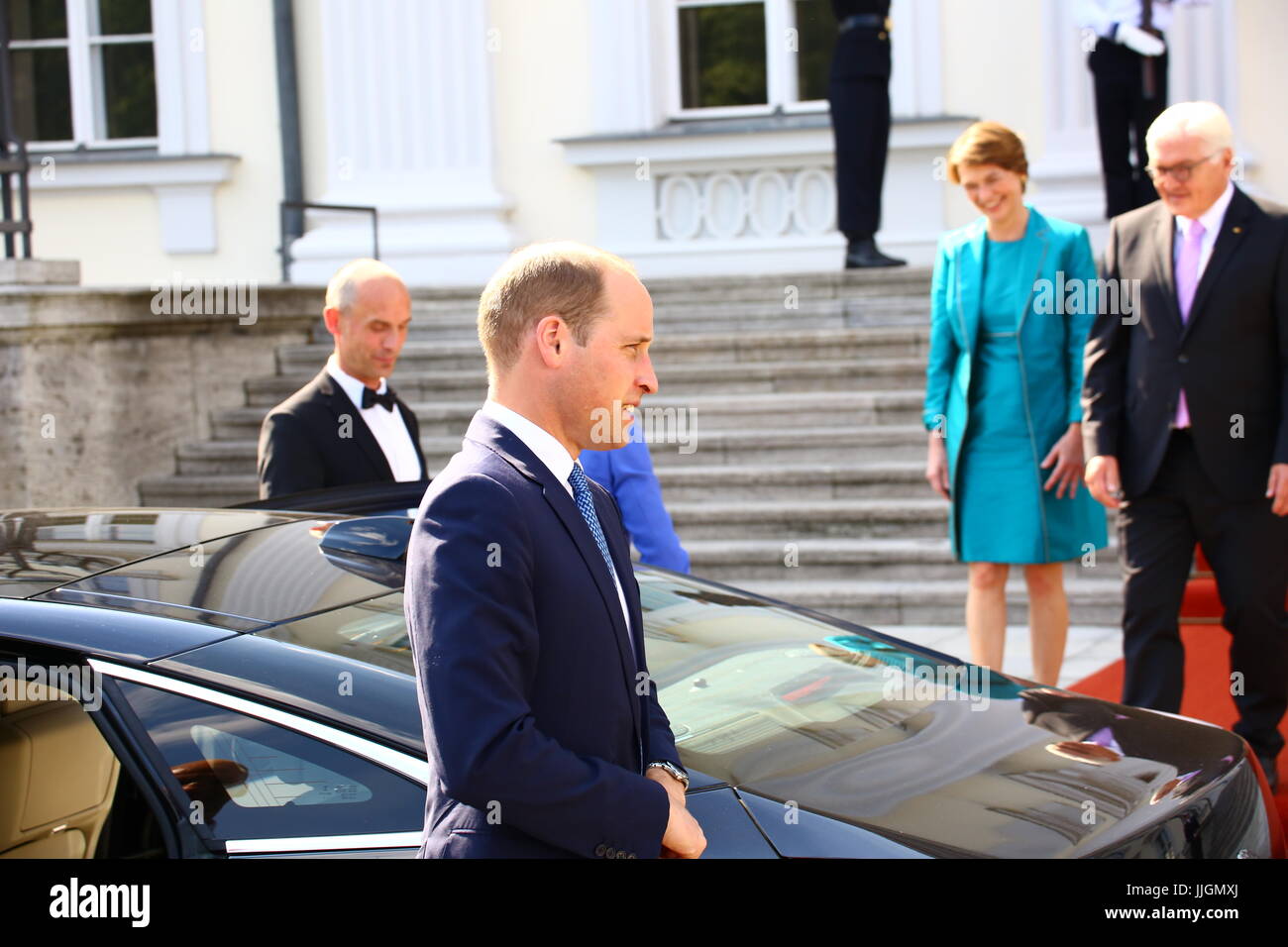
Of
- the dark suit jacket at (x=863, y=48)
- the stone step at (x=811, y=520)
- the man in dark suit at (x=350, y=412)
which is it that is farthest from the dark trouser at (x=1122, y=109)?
the man in dark suit at (x=350, y=412)

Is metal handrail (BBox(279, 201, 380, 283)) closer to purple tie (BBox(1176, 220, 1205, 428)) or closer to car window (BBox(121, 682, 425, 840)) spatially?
purple tie (BBox(1176, 220, 1205, 428))

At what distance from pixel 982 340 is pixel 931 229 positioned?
210 inches

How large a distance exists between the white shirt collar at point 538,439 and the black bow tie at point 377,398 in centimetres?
244

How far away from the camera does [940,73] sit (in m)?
10.1

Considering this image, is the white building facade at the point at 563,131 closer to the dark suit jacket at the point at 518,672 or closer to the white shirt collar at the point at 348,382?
the white shirt collar at the point at 348,382

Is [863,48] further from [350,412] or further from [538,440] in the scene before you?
[538,440]

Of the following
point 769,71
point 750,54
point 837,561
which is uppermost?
point 750,54

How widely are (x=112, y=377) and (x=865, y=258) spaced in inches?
168

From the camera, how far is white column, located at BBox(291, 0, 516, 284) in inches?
411

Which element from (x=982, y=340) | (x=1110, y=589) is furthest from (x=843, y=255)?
(x=982, y=340)

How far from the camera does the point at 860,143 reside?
29.0 ft

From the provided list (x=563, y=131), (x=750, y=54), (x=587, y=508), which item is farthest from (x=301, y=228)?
(x=587, y=508)

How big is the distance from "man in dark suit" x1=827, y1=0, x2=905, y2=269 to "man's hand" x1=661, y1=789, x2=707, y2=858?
23.8 feet
